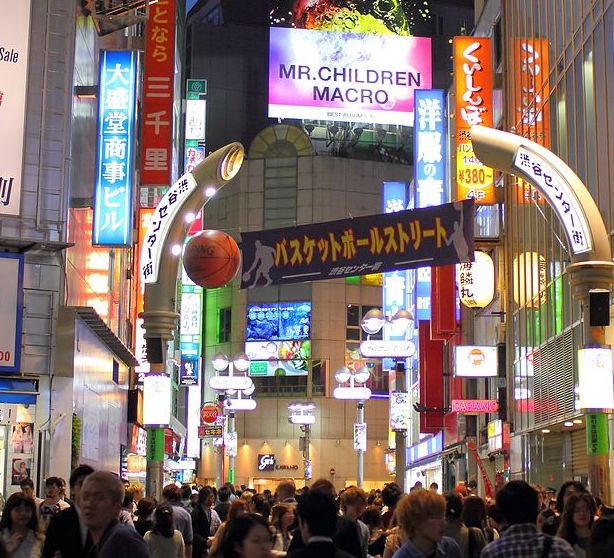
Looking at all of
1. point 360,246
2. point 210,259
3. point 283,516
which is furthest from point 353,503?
point 360,246

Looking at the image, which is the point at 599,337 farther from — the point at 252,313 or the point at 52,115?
the point at 252,313

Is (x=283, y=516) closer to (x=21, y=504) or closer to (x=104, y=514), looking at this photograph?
(x=21, y=504)

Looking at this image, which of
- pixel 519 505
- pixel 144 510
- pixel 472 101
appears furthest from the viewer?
pixel 472 101

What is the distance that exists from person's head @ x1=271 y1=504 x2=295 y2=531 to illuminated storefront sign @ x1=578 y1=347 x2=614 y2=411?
5.33 metres

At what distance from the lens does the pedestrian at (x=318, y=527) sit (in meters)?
6.39

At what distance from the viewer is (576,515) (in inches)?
346

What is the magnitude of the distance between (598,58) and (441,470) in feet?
109

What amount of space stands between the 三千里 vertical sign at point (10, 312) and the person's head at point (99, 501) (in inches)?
676

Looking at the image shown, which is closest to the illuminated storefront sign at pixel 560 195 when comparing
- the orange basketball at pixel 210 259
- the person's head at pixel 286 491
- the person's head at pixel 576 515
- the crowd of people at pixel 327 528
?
the orange basketball at pixel 210 259

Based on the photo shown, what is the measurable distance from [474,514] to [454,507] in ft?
1.76

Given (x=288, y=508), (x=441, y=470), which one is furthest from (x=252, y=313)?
(x=288, y=508)

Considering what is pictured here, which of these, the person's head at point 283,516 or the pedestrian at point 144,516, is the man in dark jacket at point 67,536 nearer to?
the person's head at point 283,516

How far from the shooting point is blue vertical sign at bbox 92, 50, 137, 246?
994 inches

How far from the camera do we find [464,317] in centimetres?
4378
